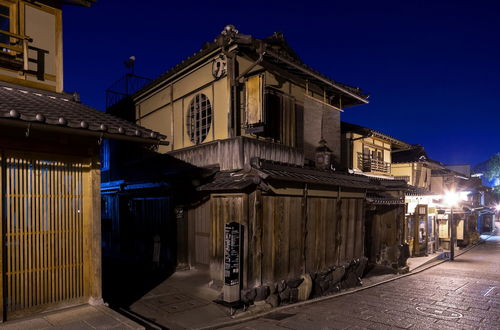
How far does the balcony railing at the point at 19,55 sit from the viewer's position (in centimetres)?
795

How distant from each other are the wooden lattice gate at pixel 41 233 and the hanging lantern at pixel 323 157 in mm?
10583

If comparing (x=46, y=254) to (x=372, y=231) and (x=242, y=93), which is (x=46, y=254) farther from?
(x=372, y=231)

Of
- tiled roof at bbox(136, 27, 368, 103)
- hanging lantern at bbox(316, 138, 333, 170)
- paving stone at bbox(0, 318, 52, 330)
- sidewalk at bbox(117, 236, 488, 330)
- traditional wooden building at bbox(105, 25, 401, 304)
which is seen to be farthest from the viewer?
hanging lantern at bbox(316, 138, 333, 170)

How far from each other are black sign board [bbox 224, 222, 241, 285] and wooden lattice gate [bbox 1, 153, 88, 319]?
13.5ft

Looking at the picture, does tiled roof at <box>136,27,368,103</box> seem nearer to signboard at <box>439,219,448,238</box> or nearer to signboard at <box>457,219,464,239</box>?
signboard at <box>439,219,448,238</box>

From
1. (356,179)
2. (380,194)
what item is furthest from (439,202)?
(356,179)

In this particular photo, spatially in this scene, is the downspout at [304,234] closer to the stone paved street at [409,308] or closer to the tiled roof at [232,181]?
the stone paved street at [409,308]

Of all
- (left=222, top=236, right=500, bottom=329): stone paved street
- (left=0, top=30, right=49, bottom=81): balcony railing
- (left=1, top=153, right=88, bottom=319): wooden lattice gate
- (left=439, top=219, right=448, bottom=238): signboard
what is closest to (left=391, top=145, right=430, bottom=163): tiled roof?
(left=439, top=219, right=448, bottom=238): signboard

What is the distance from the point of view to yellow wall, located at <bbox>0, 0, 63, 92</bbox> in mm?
8352

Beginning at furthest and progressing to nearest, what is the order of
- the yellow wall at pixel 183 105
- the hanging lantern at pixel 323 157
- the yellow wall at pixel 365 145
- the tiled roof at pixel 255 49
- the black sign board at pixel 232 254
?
the yellow wall at pixel 365 145
the hanging lantern at pixel 323 157
the yellow wall at pixel 183 105
the tiled roof at pixel 255 49
the black sign board at pixel 232 254

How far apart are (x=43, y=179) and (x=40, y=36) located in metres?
4.51

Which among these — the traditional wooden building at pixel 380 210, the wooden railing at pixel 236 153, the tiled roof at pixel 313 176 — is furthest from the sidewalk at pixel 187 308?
the traditional wooden building at pixel 380 210

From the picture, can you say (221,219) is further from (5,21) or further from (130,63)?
(130,63)

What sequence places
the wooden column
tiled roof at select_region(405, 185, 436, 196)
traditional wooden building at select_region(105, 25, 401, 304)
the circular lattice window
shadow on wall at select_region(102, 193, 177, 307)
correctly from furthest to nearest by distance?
tiled roof at select_region(405, 185, 436, 196), the circular lattice window, shadow on wall at select_region(102, 193, 177, 307), traditional wooden building at select_region(105, 25, 401, 304), the wooden column
